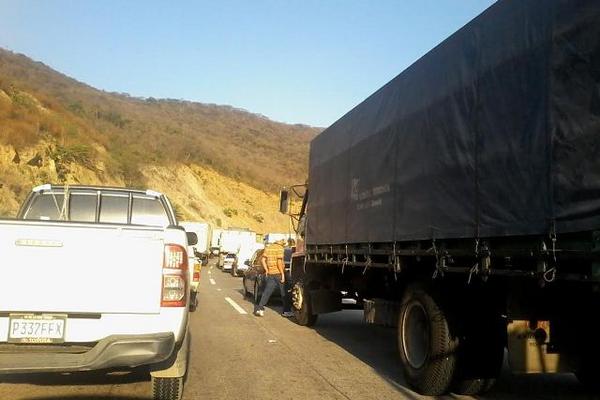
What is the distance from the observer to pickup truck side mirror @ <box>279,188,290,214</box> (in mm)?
12930

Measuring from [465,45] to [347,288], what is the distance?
5438 millimetres

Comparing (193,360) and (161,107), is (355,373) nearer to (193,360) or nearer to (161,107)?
(193,360)

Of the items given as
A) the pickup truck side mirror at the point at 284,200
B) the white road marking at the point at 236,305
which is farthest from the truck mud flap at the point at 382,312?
the white road marking at the point at 236,305

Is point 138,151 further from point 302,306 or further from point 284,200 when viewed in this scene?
point 302,306

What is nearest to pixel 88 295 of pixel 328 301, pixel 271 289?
pixel 328 301

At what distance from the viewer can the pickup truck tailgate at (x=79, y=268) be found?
190 inches

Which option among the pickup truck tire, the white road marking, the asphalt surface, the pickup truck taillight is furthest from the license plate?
the white road marking

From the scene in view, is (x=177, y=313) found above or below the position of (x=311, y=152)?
below

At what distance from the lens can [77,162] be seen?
4531 cm

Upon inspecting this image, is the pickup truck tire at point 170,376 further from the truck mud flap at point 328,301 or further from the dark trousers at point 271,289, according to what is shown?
the dark trousers at point 271,289

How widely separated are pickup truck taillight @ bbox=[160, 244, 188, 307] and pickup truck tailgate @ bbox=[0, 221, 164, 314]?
5 cm

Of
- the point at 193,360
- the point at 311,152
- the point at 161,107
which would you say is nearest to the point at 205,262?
the point at 311,152

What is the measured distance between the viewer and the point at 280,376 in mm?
7418

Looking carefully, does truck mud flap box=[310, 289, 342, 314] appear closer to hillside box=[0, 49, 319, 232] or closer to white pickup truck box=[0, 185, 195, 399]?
white pickup truck box=[0, 185, 195, 399]
